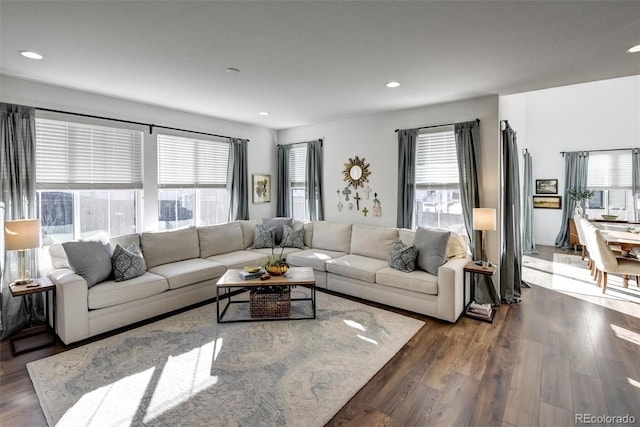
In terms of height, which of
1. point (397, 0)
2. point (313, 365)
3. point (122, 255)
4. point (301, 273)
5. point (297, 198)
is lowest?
point (313, 365)

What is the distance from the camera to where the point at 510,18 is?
2.14 meters

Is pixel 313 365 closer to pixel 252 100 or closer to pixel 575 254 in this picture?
pixel 252 100

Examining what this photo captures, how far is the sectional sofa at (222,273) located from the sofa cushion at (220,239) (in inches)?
0.6

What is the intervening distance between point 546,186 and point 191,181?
8.51 m

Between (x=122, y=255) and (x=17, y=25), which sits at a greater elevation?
(x=17, y=25)

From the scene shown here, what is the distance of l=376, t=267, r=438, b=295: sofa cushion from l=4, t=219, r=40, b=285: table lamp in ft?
12.1

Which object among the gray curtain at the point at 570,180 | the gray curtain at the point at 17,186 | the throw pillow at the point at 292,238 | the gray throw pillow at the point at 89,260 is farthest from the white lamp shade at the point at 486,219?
the gray curtain at the point at 570,180

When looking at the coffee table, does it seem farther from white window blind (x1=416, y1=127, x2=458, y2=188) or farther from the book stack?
white window blind (x1=416, y1=127, x2=458, y2=188)

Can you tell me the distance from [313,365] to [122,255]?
8.17ft

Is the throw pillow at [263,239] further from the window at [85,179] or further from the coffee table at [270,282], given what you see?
the window at [85,179]

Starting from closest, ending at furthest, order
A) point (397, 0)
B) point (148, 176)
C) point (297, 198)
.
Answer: point (397, 0)
point (148, 176)
point (297, 198)

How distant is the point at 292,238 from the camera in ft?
17.4

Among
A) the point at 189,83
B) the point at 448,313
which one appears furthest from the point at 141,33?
the point at 448,313

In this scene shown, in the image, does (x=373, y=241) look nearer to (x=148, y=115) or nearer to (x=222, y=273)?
(x=222, y=273)
